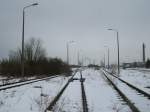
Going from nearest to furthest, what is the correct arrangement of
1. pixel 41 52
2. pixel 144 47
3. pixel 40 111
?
pixel 40 111, pixel 41 52, pixel 144 47

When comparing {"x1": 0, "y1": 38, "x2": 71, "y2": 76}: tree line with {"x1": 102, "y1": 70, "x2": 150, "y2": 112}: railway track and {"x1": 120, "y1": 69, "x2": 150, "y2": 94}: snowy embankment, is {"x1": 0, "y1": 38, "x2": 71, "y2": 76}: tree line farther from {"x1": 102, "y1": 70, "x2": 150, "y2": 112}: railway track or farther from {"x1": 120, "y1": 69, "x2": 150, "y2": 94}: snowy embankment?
{"x1": 102, "y1": 70, "x2": 150, "y2": 112}: railway track

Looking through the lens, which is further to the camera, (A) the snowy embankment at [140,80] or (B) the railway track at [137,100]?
(A) the snowy embankment at [140,80]

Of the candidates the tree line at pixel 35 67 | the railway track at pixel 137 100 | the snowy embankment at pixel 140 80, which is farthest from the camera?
the tree line at pixel 35 67

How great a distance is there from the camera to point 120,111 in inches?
408

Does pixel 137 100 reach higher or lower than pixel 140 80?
higher

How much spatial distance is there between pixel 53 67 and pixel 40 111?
134 feet

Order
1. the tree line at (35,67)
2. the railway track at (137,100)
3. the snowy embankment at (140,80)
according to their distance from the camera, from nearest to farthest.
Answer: the railway track at (137,100)
the snowy embankment at (140,80)
the tree line at (35,67)

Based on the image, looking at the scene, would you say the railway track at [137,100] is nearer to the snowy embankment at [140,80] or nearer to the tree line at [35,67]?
the snowy embankment at [140,80]

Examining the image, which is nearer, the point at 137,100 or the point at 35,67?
the point at 137,100

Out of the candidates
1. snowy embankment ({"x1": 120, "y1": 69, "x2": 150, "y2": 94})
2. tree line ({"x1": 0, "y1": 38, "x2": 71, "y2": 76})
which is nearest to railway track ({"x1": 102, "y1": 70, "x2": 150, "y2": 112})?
snowy embankment ({"x1": 120, "y1": 69, "x2": 150, "y2": 94})

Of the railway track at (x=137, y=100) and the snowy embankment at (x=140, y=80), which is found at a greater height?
the railway track at (x=137, y=100)

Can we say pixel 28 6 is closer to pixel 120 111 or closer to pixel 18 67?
pixel 18 67

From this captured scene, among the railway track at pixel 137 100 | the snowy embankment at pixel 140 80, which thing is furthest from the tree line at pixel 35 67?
the railway track at pixel 137 100

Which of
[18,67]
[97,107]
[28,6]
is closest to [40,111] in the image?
[97,107]
